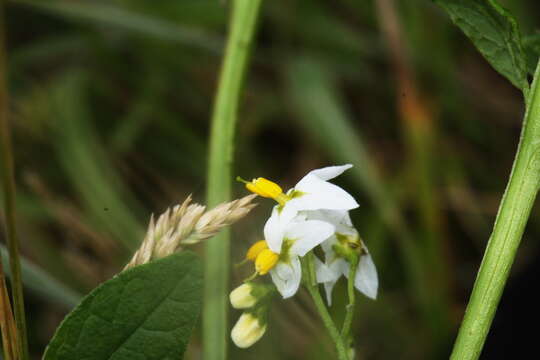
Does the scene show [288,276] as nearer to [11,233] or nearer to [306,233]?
[306,233]

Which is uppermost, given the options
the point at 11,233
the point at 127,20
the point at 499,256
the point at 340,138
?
the point at 127,20

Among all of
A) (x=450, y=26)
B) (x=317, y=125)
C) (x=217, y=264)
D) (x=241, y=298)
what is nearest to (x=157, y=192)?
(x=317, y=125)

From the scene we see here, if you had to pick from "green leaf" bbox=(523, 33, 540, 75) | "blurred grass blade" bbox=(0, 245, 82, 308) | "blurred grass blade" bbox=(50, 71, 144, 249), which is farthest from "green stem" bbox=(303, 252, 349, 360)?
"blurred grass blade" bbox=(50, 71, 144, 249)

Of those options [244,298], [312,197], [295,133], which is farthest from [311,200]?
[295,133]

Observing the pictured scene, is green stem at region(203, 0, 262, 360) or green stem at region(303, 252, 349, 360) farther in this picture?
green stem at region(203, 0, 262, 360)

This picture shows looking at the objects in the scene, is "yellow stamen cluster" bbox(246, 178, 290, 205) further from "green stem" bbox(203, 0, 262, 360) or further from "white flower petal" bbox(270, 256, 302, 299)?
"green stem" bbox(203, 0, 262, 360)

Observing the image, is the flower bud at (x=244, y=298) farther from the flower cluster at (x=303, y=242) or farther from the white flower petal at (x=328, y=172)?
the white flower petal at (x=328, y=172)

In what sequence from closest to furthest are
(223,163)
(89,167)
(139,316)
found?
(139,316)
(223,163)
(89,167)
